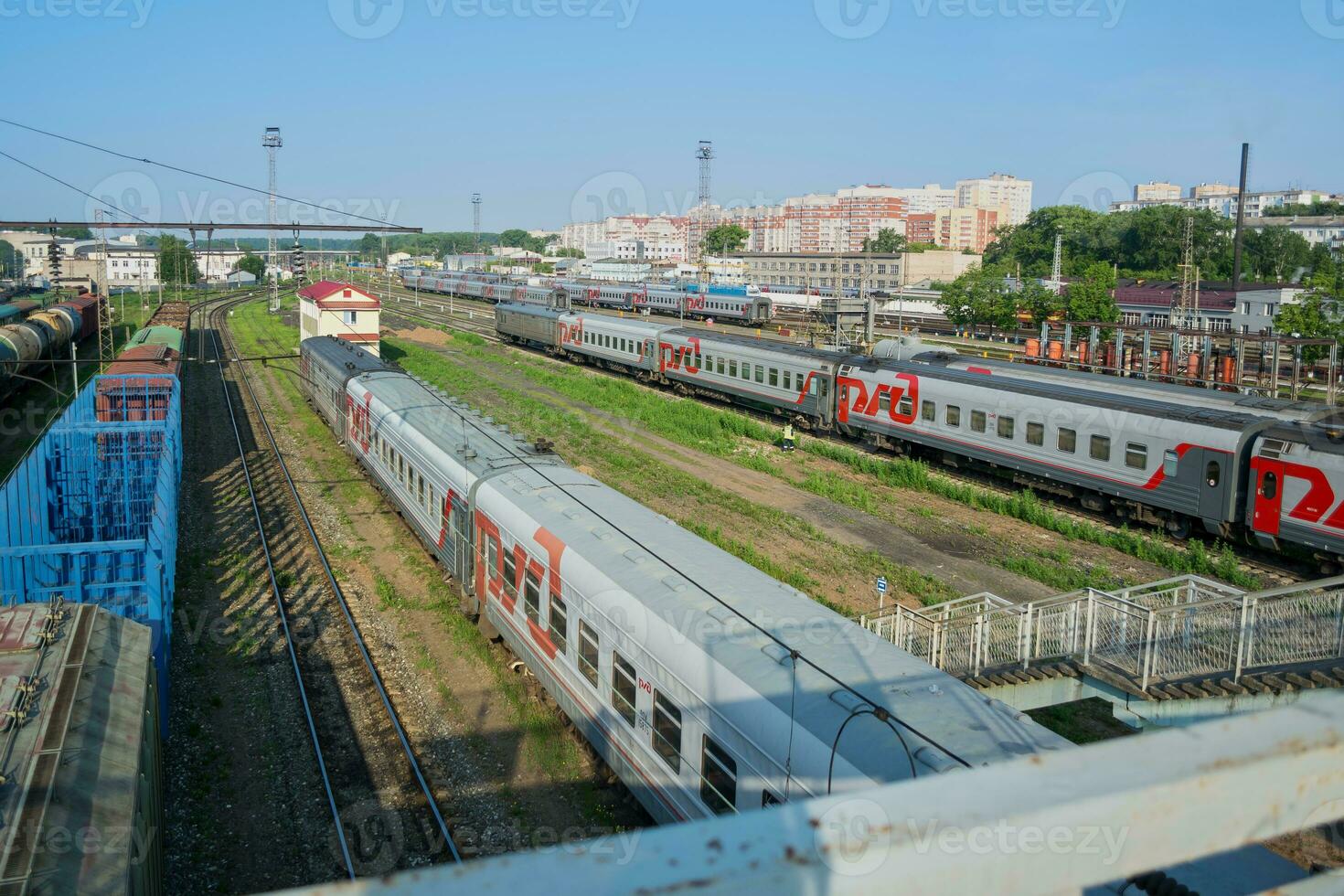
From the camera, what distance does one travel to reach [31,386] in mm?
38906

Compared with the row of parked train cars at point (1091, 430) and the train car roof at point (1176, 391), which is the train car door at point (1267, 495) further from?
the train car roof at point (1176, 391)

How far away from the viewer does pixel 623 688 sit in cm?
990

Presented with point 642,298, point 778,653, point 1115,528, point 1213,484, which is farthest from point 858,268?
point 778,653

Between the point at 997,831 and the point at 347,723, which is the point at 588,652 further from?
the point at 997,831

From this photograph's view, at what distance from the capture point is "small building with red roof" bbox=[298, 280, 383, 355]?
40094mm

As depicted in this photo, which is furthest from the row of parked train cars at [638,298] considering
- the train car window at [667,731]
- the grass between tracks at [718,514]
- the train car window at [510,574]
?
the train car window at [667,731]

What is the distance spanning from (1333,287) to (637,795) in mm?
45206

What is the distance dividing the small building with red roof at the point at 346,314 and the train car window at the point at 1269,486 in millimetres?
31552

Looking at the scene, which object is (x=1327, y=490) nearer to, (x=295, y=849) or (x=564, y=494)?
(x=564, y=494)

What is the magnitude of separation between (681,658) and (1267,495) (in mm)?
14191

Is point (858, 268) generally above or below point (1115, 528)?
above

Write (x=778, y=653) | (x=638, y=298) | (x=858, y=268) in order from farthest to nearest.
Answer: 1. (x=858, y=268)
2. (x=638, y=298)
3. (x=778, y=653)

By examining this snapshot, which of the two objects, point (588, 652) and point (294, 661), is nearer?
point (588, 652)

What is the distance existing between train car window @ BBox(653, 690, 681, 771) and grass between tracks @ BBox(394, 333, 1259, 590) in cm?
1092
